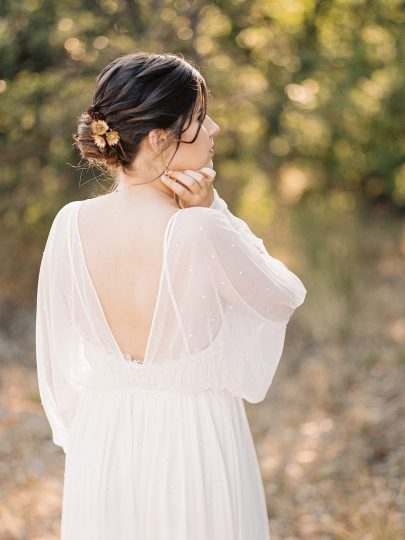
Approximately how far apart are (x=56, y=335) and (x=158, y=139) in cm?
67

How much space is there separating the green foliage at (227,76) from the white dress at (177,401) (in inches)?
147

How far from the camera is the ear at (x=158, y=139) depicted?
5.59 ft

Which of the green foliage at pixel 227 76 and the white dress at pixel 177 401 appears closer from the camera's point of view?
the white dress at pixel 177 401

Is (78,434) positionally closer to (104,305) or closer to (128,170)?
(104,305)

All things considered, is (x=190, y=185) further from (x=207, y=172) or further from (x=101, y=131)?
(x=101, y=131)

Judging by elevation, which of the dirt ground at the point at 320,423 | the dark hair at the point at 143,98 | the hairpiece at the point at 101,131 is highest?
the dark hair at the point at 143,98

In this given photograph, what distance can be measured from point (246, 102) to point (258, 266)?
536 cm

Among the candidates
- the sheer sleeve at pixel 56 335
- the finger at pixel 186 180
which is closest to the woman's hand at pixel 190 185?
the finger at pixel 186 180

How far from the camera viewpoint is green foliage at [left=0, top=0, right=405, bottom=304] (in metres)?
5.89

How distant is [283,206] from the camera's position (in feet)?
31.2

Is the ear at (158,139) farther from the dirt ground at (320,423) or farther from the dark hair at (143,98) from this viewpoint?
the dirt ground at (320,423)

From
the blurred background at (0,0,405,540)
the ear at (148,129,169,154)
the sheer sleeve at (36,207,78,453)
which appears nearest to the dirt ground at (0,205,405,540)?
the blurred background at (0,0,405,540)

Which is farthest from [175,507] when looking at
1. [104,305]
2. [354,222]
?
[354,222]

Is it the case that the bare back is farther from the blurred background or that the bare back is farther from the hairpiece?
the blurred background
